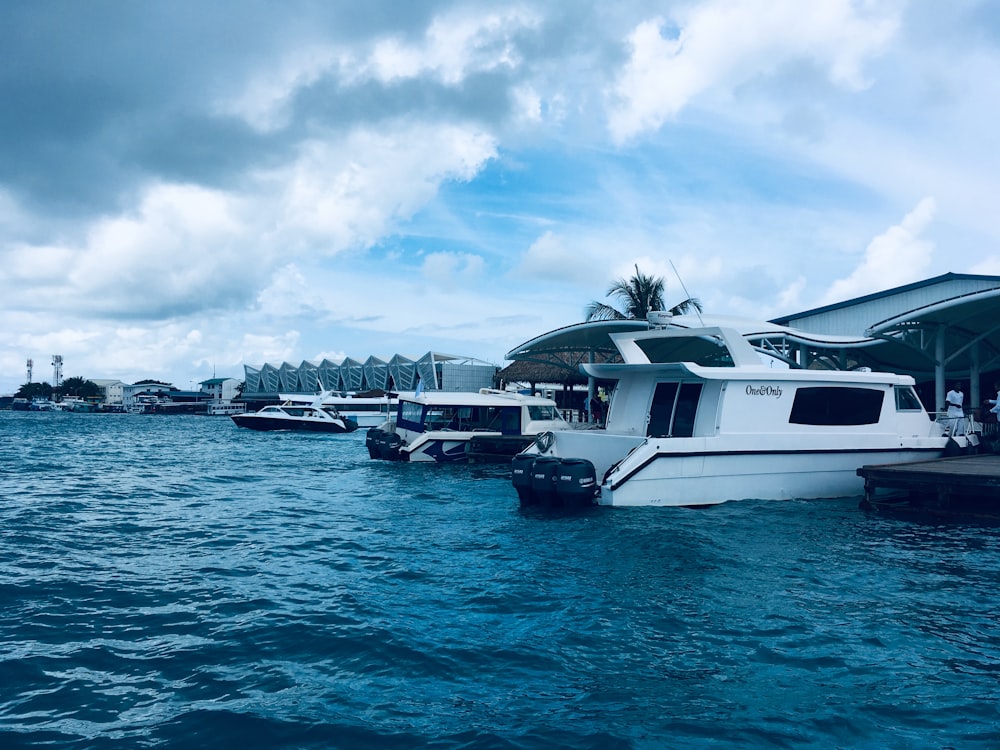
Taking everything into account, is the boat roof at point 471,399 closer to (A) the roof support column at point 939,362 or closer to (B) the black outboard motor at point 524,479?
(B) the black outboard motor at point 524,479

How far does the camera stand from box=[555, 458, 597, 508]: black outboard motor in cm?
1350

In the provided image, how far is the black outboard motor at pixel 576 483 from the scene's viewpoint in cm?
1350

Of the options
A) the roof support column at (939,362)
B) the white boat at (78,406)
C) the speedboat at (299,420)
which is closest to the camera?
the roof support column at (939,362)

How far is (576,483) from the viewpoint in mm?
13492

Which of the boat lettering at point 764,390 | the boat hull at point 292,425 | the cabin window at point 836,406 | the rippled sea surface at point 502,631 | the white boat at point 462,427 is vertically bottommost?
the rippled sea surface at point 502,631

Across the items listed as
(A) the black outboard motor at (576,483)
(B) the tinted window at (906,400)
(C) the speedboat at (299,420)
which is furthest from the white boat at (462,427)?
(C) the speedboat at (299,420)

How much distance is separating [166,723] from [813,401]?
44.3ft

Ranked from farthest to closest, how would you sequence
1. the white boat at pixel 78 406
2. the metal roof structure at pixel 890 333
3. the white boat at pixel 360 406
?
1. the white boat at pixel 78 406
2. the white boat at pixel 360 406
3. the metal roof structure at pixel 890 333

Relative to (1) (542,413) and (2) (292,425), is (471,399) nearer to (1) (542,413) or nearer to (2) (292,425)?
(1) (542,413)

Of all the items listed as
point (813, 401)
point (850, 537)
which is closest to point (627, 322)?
point (813, 401)

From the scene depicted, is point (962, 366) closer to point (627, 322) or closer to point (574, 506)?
point (627, 322)

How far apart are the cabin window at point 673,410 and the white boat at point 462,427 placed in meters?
8.45

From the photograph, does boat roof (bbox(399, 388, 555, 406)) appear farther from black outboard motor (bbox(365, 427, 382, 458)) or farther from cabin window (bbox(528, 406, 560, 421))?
black outboard motor (bbox(365, 427, 382, 458))

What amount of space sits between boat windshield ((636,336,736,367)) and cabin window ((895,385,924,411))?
9171 millimetres
